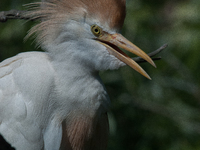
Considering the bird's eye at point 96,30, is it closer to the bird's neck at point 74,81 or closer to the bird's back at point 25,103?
the bird's neck at point 74,81

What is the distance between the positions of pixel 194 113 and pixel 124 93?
877 mm

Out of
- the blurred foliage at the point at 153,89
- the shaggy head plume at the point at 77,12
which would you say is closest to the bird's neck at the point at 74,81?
the shaggy head plume at the point at 77,12

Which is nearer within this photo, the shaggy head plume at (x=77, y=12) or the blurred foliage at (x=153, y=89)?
the shaggy head plume at (x=77, y=12)

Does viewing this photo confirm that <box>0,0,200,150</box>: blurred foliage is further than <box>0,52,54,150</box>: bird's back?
Yes

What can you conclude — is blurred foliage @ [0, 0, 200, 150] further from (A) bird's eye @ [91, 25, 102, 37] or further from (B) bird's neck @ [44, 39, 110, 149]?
(A) bird's eye @ [91, 25, 102, 37]

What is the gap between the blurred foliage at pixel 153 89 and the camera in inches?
153

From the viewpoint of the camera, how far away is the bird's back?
248 centimetres

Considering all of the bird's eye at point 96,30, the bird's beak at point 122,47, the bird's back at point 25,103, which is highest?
the bird's eye at point 96,30

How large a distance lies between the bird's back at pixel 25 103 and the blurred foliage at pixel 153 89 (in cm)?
128

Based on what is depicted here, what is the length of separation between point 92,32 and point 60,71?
40cm

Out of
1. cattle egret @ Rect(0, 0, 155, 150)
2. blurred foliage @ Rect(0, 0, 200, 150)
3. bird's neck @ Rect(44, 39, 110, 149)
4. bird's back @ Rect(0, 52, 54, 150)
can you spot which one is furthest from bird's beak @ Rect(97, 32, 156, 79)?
blurred foliage @ Rect(0, 0, 200, 150)

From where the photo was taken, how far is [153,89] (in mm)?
4047

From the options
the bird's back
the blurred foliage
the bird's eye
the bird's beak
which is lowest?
the blurred foliage

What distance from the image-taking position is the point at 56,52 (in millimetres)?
2598
